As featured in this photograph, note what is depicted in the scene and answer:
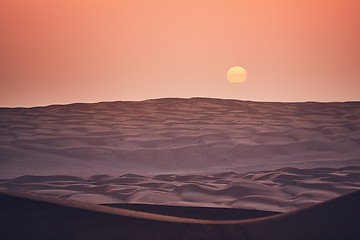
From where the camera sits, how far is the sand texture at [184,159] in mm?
3232

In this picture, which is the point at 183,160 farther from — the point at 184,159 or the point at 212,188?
the point at 212,188

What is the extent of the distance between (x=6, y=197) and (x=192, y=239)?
1.48 feet

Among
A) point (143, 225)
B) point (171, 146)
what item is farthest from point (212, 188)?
point (171, 146)

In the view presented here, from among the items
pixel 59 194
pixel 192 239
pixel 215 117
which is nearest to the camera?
pixel 192 239

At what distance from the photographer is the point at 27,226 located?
1191mm

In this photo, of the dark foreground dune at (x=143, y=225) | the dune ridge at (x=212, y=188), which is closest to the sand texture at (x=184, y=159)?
the dune ridge at (x=212, y=188)

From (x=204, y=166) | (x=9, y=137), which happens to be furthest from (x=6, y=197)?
(x=9, y=137)

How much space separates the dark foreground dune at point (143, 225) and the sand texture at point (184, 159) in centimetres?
147

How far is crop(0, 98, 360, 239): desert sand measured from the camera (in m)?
3.17

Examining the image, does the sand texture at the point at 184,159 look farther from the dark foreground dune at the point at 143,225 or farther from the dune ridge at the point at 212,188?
the dark foreground dune at the point at 143,225

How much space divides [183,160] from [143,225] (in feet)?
14.6

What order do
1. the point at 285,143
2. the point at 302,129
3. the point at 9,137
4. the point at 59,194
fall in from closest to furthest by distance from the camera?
the point at 59,194
the point at 285,143
the point at 9,137
the point at 302,129

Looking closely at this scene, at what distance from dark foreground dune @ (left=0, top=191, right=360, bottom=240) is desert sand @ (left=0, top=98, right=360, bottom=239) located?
55 centimetres

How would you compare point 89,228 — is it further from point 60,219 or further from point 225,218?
point 225,218
